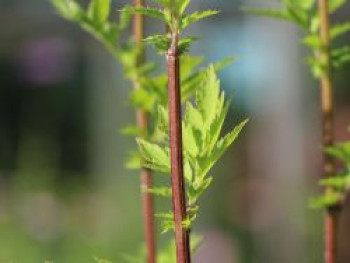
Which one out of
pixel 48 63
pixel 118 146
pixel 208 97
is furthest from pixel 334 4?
pixel 118 146

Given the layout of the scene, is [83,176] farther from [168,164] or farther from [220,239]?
[168,164]

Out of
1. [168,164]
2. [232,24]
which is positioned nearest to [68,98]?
[232,24]

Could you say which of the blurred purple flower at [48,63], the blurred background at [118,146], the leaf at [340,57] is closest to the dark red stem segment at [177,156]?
the leaf at [340,57]

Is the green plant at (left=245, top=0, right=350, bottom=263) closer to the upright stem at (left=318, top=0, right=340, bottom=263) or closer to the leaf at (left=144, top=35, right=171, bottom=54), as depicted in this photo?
the upright stem at (left=318, top=0, right=340, bottom=263)

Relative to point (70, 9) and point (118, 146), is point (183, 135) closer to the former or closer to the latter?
point (70, 9)

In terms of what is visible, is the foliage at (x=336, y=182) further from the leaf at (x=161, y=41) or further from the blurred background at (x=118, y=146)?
the blurred background at (x=118, y=146)

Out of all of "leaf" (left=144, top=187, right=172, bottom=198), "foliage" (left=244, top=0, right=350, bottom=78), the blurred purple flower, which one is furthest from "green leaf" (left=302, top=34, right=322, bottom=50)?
the blurred purple flower
